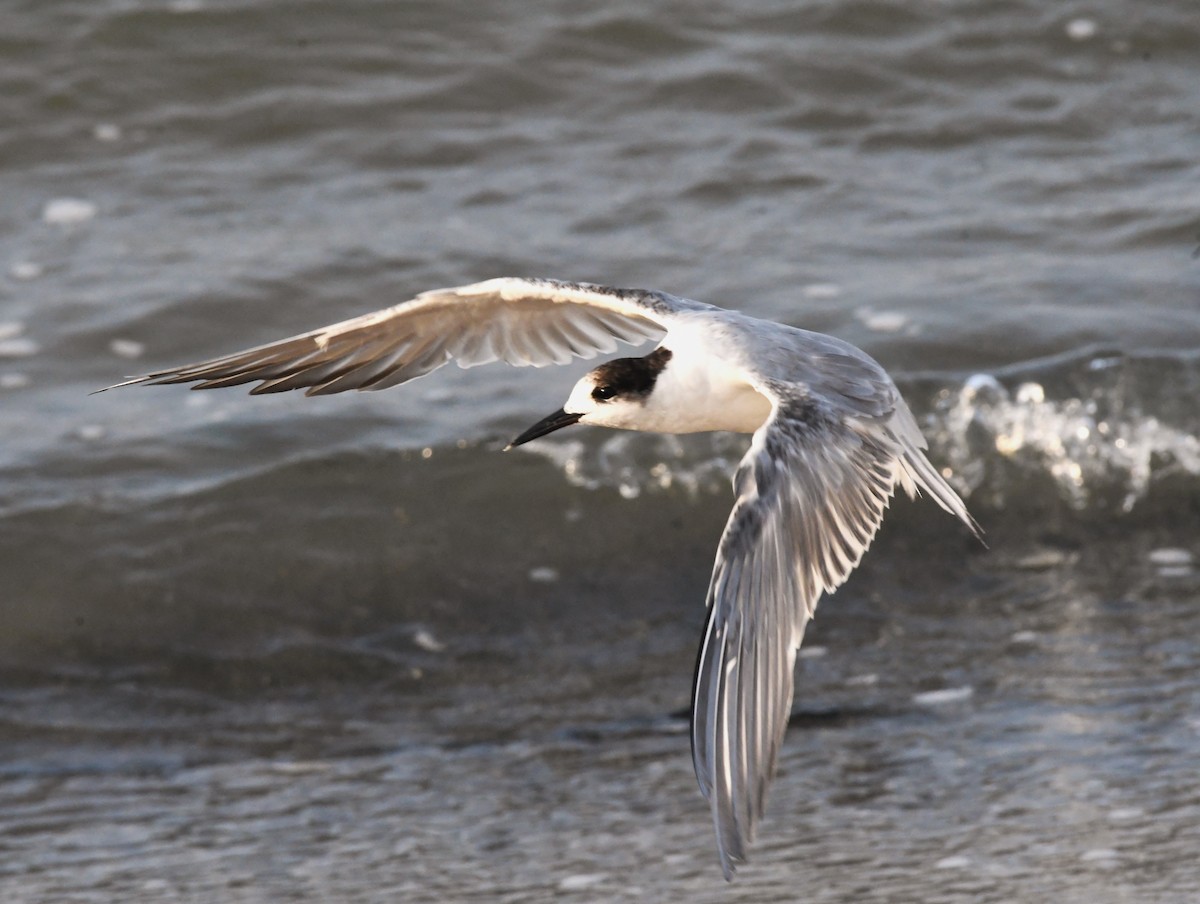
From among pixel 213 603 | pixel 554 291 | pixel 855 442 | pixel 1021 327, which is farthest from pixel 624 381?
pixel 1021 327

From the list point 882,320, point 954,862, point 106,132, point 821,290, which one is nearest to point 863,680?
point 954,862

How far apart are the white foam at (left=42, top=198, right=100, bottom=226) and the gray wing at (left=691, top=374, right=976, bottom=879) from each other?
5.96 m

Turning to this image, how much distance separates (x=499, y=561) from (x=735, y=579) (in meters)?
3.17

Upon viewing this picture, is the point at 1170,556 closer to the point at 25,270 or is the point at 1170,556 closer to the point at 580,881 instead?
the point at 580,881

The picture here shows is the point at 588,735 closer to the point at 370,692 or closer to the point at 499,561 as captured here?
the point at 370,692

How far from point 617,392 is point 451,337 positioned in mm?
811

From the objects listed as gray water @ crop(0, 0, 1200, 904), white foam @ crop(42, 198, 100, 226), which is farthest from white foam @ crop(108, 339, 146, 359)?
white foam @ crop(42, 198, 100, 226)

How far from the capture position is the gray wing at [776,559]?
10.6ft

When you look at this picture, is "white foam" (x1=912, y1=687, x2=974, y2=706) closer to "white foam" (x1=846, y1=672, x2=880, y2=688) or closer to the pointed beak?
"white foam" (x1=846, y1=672, x2=880, y2=688)

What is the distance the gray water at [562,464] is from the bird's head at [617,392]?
1079mm

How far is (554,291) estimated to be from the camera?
5070 mm

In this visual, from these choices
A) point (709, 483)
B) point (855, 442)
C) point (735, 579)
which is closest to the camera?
point (735, 579)

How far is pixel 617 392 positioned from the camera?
4672 mm

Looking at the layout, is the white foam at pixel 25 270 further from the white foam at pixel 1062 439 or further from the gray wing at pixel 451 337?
the white foam at pixel 1062 439
